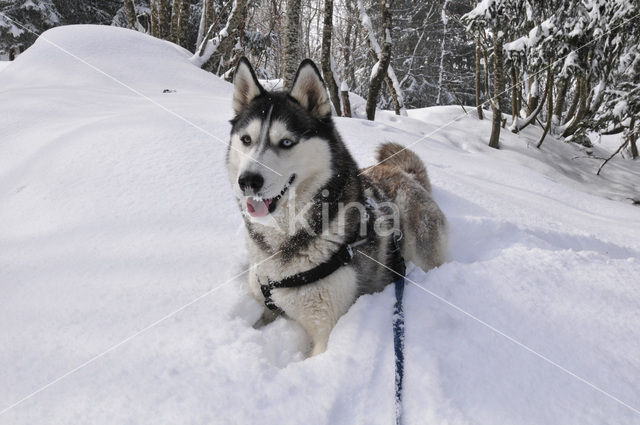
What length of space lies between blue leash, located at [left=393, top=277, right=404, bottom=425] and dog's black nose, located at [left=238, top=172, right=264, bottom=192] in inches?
40.1

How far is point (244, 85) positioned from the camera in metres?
2.27

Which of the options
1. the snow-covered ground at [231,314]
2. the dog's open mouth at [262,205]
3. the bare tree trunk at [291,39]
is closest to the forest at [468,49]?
the bare tree trunk at [291,39]

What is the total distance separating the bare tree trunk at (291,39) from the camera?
6.91 metres

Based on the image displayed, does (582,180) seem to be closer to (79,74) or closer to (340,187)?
(340,187)

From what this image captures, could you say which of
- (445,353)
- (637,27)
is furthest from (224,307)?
(637,27)

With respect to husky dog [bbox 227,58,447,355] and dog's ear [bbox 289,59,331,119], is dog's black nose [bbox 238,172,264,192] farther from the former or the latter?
dog's ear [bbox 289,59,331,119]

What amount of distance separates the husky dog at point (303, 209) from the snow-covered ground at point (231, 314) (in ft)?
0.48

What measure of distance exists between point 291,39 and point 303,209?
6112 mm

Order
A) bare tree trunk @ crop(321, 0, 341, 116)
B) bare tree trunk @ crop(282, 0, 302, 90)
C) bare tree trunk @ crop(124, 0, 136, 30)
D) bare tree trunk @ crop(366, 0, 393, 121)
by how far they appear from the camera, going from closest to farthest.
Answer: bare tree trunk @ crop(282, 0, 302, 90) < bare tree trunk @ crop(366, 0, 393, 121) < bare tree trunk @ crop(321, 0, 341, 116) < bare tree trunk @ crop(124, 0, 136, 30)

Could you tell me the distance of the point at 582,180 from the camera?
28.5 feet

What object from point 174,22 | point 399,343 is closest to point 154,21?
point 174,22

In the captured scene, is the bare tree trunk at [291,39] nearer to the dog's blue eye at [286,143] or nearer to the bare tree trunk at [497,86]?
the bare tree trunk at [497,86]

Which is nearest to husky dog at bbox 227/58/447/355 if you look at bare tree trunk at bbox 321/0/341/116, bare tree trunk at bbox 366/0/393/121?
bare tree trunk at bbox 366/0/393/121

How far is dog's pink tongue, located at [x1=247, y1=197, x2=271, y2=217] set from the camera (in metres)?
1.92
